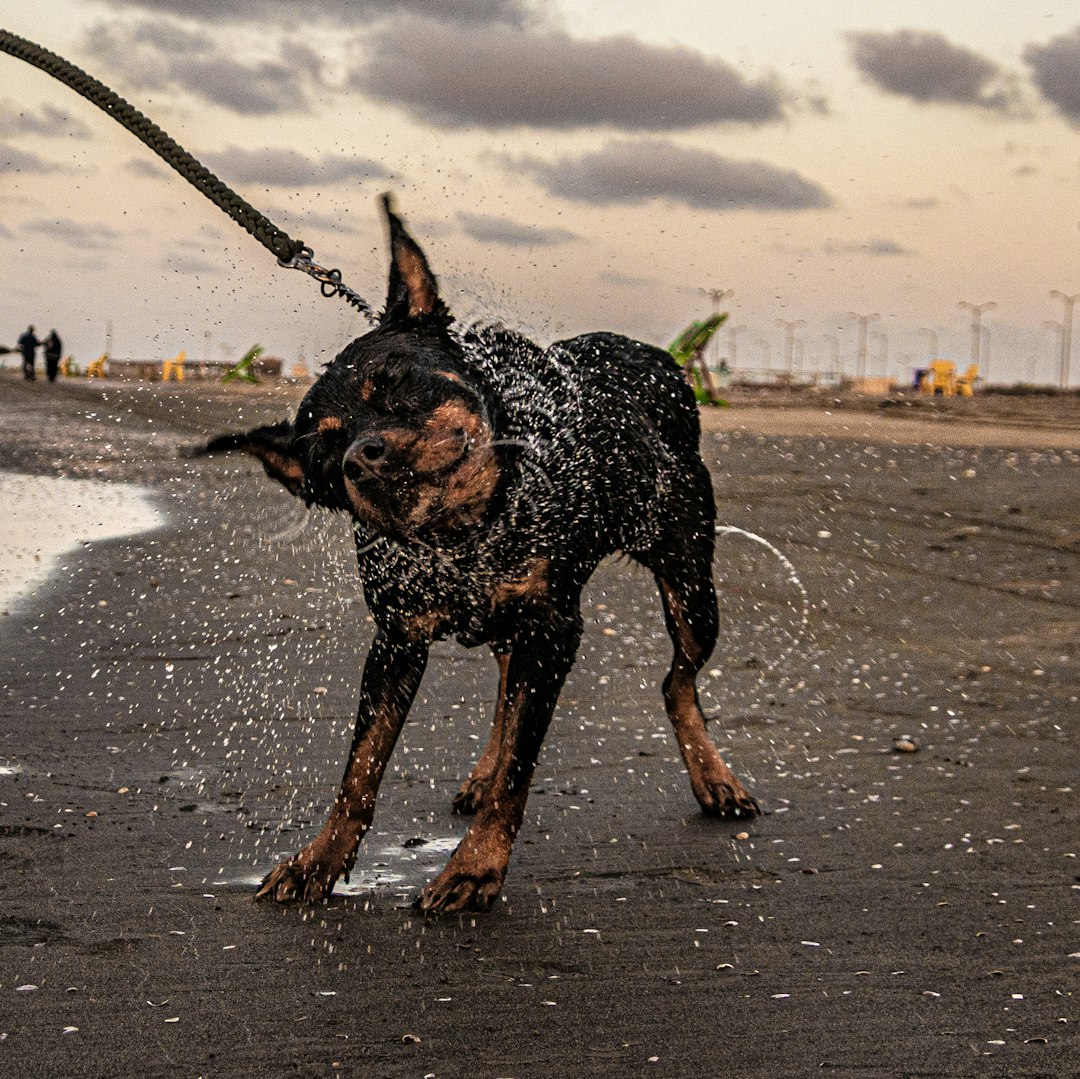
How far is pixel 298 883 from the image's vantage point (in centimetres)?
441

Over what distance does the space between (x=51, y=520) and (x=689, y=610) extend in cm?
807

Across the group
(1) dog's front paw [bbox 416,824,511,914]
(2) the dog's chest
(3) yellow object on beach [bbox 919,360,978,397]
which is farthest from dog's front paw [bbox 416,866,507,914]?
(3) yellow object on beach [bbox 919,360,978,397]

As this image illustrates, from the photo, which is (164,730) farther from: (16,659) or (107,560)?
(107,560)

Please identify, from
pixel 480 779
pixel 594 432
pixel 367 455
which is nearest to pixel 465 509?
pixel 367 455

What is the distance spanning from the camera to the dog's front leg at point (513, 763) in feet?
14.3

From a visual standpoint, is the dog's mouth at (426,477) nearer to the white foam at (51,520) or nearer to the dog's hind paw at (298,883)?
the dog's hind paw at (298,883)

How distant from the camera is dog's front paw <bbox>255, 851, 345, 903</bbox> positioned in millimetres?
4385

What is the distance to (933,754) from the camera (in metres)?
6.20

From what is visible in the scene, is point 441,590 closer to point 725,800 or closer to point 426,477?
point 426,477

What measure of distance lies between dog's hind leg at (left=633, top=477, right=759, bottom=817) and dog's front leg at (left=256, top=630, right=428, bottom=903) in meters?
1.38

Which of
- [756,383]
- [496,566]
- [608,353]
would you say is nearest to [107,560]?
[608,353]

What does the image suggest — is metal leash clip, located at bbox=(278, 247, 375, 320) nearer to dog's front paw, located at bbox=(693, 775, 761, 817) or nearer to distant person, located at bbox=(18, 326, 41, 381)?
dog's front paw, located at bbox=(693, 775, 761, 817)

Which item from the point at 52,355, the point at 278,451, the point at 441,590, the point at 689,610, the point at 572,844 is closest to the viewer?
the point at 278,451

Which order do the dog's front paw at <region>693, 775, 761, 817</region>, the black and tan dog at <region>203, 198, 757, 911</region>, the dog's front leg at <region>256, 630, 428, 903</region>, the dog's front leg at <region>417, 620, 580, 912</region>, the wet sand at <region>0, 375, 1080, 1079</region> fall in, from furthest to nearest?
the dog's front paw at <region>693, 775, 761, 817</region> < the dog's front leg at <region>256, 630, 428, 903</region> < the dog's front leg at <region>417, 620, 580, 912</region> < the black and tan dog at <region>203, 198, 757, 911</region> < the wet sand at <region>0, 375, 1080, 1079</region>
